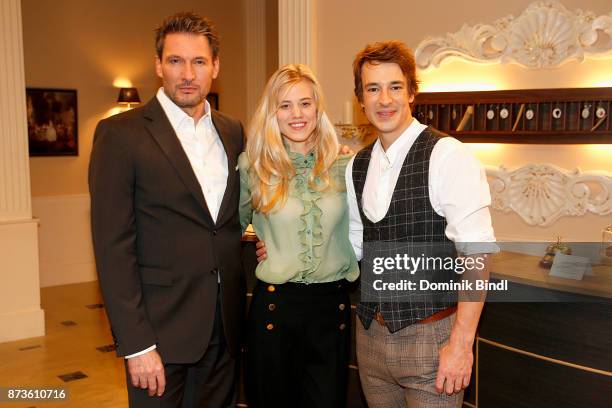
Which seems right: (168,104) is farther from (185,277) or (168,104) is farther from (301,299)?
(301,299)

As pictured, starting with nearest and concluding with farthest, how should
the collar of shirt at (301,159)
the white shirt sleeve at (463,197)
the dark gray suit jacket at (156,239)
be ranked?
1. the white shirt sleeve at (463,197)
2. the dark gray suit jacket at (156,239)
3. the collar of shirt at (301,159)

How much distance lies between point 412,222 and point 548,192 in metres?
2.74

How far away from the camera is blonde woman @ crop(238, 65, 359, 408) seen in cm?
241

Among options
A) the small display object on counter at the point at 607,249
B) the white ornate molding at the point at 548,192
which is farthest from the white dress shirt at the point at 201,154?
the white ornate molding at the point at 548,192

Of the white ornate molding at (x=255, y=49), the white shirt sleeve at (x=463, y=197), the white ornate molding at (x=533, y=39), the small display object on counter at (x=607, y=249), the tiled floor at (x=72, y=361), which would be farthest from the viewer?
the white ornate molding at (x=255, y=49)

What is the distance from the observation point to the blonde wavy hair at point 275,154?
248 cm

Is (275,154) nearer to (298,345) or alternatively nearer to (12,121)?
(298,345)

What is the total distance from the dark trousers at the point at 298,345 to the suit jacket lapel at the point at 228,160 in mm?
311

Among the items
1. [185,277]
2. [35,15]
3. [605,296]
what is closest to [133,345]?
[185,277]

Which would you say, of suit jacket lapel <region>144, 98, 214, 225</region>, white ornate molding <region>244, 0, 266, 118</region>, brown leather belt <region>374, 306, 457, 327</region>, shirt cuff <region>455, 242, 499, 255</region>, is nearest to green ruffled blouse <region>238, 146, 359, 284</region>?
suit jacket lapel <region>144, 98, 214, 225</region>

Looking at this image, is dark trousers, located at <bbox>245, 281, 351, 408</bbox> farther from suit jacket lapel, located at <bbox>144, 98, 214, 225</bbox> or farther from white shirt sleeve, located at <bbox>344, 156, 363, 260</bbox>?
suit jacket lapel, located at <bbox>144, 98, 214, 225</bbox>

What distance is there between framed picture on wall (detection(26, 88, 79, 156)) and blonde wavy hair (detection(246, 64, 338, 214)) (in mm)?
6013

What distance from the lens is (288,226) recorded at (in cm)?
244

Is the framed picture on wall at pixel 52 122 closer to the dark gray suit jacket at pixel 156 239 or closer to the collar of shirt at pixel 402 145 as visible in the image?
the dark gray suit jacket at pixel 156 239
